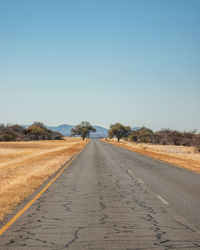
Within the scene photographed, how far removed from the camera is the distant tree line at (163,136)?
258 ft

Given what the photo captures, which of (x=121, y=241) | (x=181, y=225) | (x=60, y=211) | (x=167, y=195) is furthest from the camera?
(x=167, y=195)

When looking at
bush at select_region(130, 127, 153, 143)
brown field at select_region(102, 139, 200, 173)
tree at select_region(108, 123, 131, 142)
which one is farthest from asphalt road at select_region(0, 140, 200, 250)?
tree at select_region(108, 123, 131, 142)

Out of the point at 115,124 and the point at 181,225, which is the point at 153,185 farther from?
the point at 115,124

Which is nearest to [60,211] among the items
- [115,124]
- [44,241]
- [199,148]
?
[44,241]

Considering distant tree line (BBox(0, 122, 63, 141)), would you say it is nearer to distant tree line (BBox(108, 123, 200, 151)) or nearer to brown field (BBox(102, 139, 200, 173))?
distant tree line (BBox(108, 123, 200, 151))

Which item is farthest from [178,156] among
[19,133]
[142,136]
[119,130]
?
[119,130]

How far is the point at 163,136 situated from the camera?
101250 mm

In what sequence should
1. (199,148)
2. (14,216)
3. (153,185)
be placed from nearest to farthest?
(14,216)
(153,185)
(199,148)

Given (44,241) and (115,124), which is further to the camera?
(115,124)

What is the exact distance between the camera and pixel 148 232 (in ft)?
18.9

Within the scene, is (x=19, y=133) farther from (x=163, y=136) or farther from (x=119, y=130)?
(x=163, y=136)

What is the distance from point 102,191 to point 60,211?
3.22 meters

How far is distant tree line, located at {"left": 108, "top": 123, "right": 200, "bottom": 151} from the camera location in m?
78.5

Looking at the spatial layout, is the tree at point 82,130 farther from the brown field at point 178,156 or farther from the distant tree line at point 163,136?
the brown field at point 178,156
